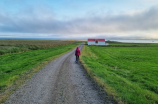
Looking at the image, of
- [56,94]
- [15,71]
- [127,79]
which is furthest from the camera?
[15,71]

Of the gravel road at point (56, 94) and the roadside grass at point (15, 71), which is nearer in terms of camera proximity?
the gravel road at point (56, 94)

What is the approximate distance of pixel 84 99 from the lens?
5.82 meters

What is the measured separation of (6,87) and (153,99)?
8.45m

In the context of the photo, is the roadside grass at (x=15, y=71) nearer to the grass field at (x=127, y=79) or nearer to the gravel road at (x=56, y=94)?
the gravel road at (x=56, y=94)

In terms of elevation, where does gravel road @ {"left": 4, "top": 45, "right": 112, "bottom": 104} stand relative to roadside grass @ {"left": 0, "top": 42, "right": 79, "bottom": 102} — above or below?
above

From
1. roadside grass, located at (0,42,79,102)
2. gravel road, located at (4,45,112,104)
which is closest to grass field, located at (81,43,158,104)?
gravel road, located at (4,45,112,104)

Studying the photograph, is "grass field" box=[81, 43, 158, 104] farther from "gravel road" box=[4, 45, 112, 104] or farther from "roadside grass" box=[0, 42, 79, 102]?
"roadside grass" box=[0, 42, 79, 102]

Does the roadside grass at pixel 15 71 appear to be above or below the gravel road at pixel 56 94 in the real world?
below

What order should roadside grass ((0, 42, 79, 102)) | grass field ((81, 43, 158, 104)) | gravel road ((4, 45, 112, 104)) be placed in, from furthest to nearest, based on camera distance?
roadside grass ((0, 42, 79, 102)) → grass field ((81, 43, 158, 104)) → gravel road ((4, 45, 112, 104))

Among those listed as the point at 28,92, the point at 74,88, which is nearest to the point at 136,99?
the point at 74,88

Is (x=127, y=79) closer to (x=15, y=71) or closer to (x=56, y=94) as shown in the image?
(x=56, y=94)

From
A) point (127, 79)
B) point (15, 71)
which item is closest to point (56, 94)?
point (127, 79)

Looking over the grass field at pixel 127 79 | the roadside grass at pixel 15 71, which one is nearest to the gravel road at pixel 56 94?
the roadside grass at pixel 15 71

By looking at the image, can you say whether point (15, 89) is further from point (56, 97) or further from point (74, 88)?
point (74, 88)
